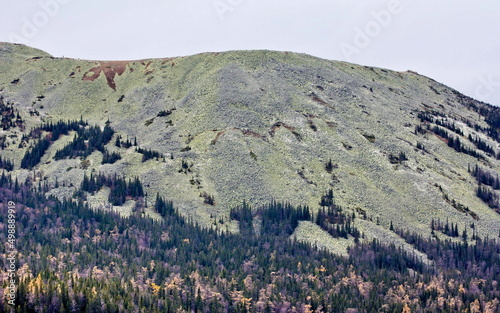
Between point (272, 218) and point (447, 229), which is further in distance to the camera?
point (447, 229)

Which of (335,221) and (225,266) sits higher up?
(335,221)

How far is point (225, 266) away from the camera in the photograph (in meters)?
161

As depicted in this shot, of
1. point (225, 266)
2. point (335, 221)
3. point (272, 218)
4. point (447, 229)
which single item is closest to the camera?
point (225, 266)

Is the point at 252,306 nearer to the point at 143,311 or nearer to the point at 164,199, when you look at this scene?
the point at 143,311

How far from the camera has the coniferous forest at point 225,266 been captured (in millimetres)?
134125

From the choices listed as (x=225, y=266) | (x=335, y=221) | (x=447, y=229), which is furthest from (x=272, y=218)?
(x=447, y=229)

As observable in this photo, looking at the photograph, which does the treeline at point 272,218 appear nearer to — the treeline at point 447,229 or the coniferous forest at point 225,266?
the coniferous forest at point 225,266

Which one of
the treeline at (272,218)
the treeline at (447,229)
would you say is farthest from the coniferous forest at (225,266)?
A: the treeline at (447,229)

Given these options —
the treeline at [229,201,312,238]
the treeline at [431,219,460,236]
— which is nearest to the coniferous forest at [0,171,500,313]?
the treeline at [229,201,312,238]

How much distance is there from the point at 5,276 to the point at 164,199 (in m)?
75.4

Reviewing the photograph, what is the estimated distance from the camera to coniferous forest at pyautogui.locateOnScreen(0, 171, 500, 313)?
13412cm

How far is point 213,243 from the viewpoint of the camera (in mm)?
173625

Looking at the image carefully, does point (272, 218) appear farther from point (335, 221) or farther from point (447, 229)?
point (447, 229)

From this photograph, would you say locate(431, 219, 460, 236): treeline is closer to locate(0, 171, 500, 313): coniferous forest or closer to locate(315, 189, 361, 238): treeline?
locate(0, 171, 500, 313): coniferous forest
